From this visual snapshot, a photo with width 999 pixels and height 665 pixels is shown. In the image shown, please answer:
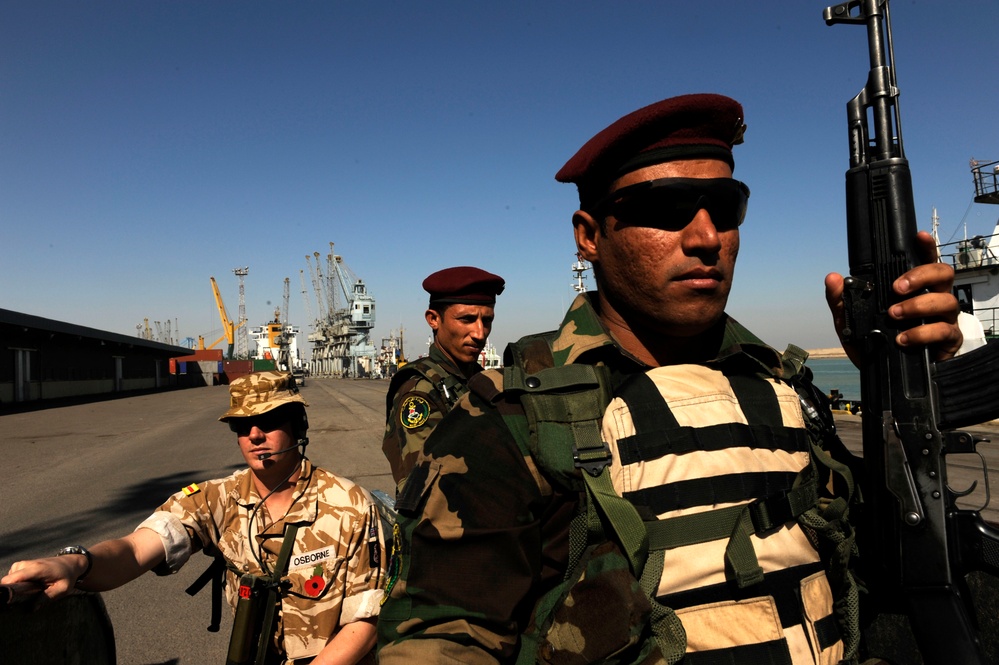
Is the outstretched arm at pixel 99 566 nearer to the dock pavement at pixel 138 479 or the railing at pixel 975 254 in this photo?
the dock pavement at pixel 138 479

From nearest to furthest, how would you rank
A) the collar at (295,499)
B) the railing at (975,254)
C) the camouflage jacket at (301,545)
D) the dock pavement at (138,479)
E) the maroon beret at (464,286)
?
1. the camouflage jacket at (301,545)
2. the collar at (295,499)
3. the maroon beret at (464,286)
4. the dock pavement at (138,479)
5. the railing at (975,254)

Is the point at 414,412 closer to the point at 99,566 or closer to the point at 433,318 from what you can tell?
the point at 433,318

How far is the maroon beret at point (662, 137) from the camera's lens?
155 cm

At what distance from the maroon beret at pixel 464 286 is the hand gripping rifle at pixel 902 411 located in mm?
2638

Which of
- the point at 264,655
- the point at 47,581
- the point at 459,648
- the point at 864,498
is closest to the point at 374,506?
the point at 264,655

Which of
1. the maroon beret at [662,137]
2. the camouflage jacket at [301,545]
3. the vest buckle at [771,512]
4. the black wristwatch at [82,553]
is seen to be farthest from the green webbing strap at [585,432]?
the camouflage jacket at [301,545]

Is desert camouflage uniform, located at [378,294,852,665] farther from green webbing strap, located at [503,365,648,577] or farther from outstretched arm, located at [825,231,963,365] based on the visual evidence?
outstretched arm, located at [825,231,963,365]

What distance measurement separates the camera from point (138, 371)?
47.6 metres

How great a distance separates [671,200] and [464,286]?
2.68m

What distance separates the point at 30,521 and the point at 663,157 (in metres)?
8.70

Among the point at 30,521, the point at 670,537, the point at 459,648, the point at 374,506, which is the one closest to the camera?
the point at 459,648

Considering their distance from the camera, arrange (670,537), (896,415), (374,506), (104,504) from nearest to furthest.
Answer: (670,537) → (896,415) → (374,506) → (104,504)

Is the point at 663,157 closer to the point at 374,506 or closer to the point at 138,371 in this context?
the point at 374,506

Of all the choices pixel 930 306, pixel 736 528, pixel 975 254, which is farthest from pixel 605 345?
pixel 975 254
